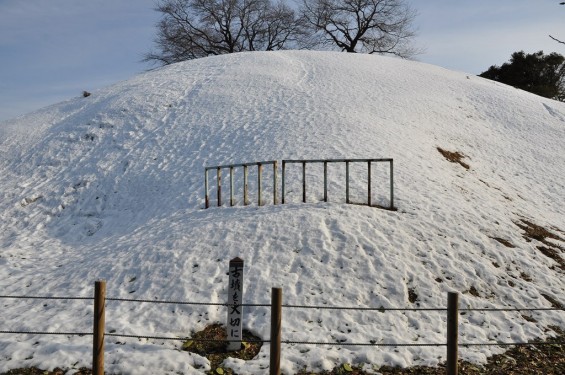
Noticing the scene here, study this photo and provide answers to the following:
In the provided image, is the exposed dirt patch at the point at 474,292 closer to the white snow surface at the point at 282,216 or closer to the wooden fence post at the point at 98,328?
the white snow surface at the point at 282,216

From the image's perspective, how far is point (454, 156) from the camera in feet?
56.3

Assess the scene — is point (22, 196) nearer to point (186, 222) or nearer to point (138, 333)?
point (186, 222)

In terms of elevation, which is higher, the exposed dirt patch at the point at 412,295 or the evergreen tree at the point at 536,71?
the evergreen tree at the point at 536,71

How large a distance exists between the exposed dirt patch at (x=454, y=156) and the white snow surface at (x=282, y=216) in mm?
276

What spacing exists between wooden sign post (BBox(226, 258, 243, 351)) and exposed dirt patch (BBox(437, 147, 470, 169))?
11784 mm

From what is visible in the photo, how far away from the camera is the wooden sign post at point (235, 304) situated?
723 cm

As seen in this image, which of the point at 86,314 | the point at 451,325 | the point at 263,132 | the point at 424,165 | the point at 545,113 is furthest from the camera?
the point at 545,113

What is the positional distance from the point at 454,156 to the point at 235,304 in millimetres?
12557

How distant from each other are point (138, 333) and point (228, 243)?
10.0 ft

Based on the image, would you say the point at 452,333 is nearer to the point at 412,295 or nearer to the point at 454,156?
the point at 412,295

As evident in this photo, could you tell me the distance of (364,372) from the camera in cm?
677

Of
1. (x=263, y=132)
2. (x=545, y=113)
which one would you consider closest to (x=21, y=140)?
(x=263, y=132)

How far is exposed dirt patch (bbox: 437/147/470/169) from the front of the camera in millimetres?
16711

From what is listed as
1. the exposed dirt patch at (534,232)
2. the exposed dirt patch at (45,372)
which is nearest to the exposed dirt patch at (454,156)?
the exposed dirt patch at (534,232)
